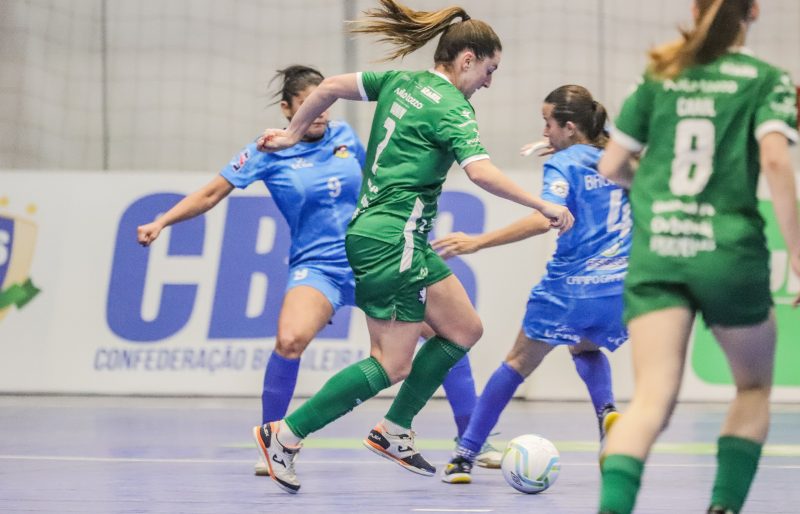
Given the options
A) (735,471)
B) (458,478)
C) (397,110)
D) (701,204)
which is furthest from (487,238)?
(701,204)

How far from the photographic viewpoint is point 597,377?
6012 millimetres

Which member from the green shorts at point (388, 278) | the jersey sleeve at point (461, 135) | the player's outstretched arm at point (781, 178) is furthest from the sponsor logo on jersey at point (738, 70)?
the green shorts at point (388, 278)

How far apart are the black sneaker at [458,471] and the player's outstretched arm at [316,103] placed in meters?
1.54

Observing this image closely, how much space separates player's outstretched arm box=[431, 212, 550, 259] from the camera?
5246 millimetres

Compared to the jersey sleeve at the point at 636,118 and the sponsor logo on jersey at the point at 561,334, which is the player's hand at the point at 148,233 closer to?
the sponsor logo on jersey at the point at 561,334

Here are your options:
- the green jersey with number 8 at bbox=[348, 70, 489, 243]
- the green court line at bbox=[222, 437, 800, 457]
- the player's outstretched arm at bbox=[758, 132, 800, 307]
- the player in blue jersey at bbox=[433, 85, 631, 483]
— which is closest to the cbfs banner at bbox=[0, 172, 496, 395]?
the green court line at bbox=[222, 437, 800, 457]

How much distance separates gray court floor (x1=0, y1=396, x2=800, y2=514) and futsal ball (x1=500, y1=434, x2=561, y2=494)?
54 mm

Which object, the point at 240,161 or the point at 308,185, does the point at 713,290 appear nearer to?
the point at 308,185

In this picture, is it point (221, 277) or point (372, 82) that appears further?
point (221, 277)

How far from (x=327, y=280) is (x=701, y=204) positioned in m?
3.16

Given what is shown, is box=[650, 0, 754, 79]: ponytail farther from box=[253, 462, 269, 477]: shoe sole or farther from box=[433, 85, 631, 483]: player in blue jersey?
box=[253, 462, 269, 477]: shoe sole

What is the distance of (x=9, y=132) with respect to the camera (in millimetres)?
10875

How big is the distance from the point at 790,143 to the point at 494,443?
13.3 feet

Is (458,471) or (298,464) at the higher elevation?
(458,471)
